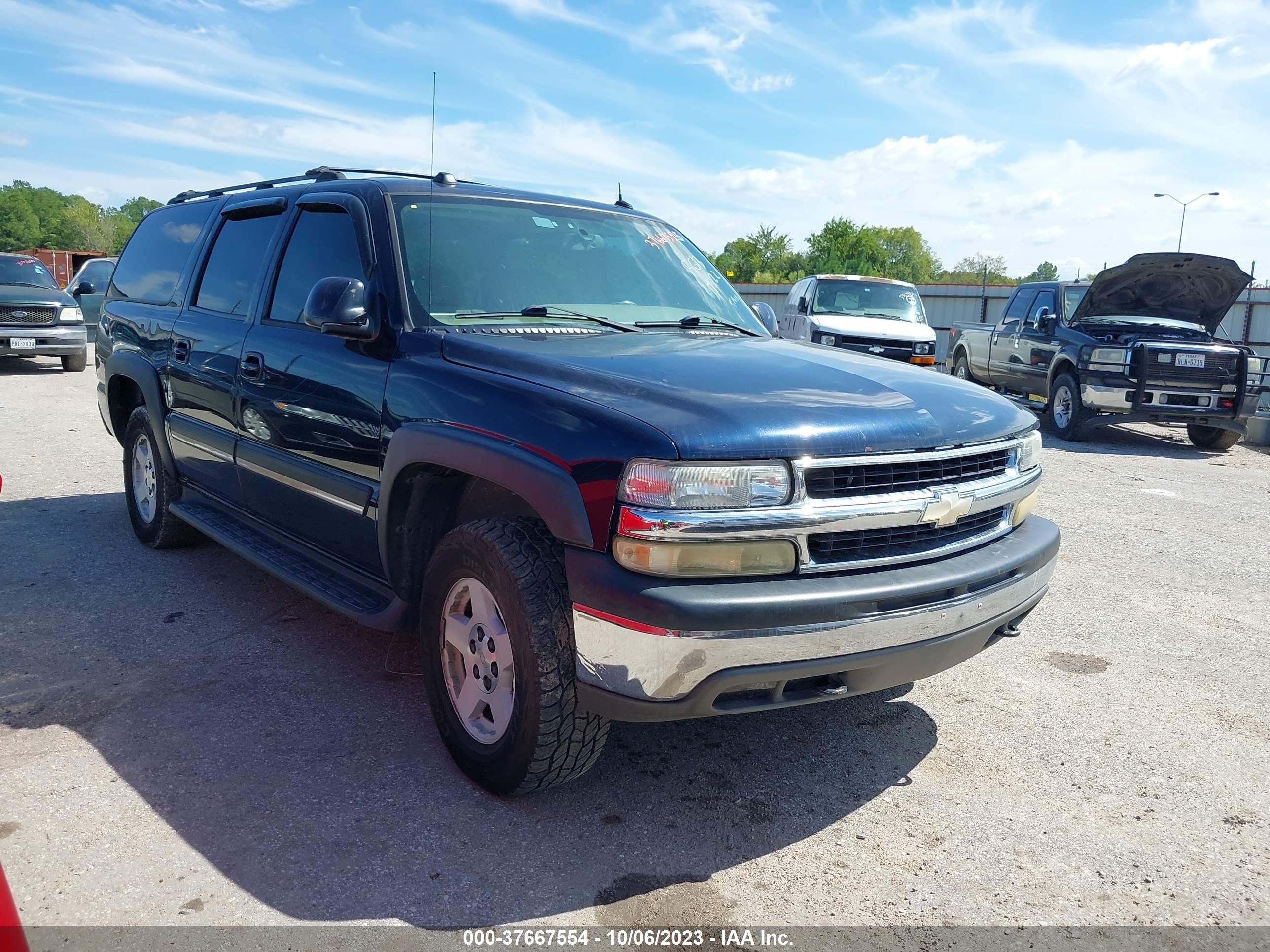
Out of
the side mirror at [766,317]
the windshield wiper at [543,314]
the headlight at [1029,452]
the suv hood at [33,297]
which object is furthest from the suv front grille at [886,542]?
the suv hood at [33,297]

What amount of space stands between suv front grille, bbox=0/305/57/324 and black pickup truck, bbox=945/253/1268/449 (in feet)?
43.2

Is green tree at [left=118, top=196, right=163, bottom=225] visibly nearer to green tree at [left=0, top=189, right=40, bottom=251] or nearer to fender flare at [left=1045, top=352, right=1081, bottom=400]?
green tree at [left=0, top=189, right=40, bottom=251]

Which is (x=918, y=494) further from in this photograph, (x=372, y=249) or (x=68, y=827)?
(x=68, y=827)

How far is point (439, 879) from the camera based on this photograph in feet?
8.67

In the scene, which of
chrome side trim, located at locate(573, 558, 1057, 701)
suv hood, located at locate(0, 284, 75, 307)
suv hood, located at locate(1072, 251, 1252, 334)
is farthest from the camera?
suv hood, located at locate(0, 284, 75, 307)

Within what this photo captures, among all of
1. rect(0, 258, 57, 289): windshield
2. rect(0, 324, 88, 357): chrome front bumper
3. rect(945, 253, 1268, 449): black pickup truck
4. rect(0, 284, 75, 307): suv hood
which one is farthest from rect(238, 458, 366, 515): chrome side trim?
rect(0, 258, 57, 289): windshield

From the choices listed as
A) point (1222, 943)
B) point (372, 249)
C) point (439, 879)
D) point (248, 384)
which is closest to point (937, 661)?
point (1222, 943)

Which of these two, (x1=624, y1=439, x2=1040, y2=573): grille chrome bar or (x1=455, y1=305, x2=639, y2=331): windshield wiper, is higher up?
(x1=455, y1=305, x2=639, y2=331): windshield wiper

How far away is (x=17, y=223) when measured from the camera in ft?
A: 382

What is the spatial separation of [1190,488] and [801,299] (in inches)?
280

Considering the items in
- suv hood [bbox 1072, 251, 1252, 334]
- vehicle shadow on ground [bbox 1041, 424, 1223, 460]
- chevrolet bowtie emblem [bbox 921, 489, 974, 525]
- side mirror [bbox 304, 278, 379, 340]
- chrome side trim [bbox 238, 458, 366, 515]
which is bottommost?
vehicle shadow on ground [bbox 1041, 424, 1223, 460]

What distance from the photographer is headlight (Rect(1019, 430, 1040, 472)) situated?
11.2ft

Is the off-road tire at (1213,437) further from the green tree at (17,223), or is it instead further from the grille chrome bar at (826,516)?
the green tree at (17,223)

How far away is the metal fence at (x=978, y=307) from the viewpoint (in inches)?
1036
